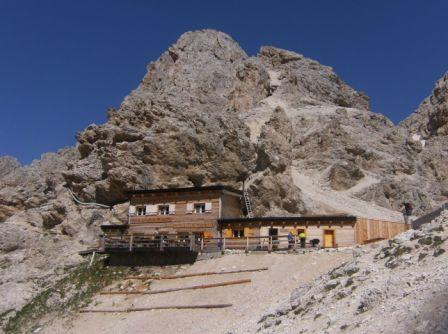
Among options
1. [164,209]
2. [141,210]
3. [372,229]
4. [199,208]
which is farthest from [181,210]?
[372,229]

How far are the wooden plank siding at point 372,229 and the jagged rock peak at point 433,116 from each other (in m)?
90.8

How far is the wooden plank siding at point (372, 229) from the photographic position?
1617 inches

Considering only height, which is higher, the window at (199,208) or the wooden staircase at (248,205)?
the wooden staircase at (248,205)

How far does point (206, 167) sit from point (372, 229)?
23444 mm

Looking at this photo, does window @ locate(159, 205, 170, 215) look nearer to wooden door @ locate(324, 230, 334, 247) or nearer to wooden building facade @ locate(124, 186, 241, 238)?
wooden building facade @ locate(124, 186, 241, 238)

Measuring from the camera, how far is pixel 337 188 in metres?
78.1

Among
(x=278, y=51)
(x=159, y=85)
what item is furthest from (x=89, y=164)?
(x=278, y=51)

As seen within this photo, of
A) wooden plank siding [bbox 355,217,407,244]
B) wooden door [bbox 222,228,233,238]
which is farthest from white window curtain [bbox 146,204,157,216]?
wooden plank siding [bbox 355,217,407,244]

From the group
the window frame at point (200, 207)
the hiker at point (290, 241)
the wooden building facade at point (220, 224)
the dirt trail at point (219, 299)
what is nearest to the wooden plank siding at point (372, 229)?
the wooden building facade at point (220, 224)

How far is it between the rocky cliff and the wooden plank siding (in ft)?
57.6

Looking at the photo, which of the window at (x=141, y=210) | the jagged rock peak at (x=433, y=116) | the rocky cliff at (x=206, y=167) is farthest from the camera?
the jagged rock peak at (x=433, y=116)

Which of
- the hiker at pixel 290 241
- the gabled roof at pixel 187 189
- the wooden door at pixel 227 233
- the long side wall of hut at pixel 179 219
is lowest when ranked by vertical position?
the hiker at pixel 290 241

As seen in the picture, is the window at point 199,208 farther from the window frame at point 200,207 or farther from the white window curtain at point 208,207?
the white window curtain at point 208,207

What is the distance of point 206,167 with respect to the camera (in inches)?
2367
